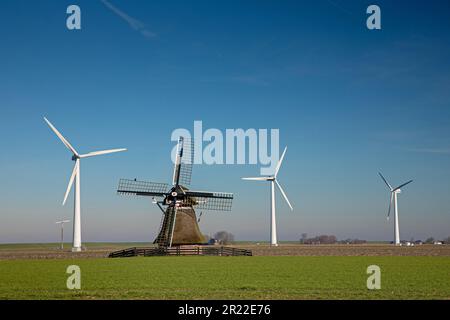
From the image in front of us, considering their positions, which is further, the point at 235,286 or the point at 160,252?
the point at 160,252

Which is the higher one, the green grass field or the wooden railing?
the green grass field

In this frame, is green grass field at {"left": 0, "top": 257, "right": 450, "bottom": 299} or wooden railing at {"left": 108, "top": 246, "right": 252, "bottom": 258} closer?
green grass field at {"left": 0, "top": 257, "right": 450, "bottom": 299}

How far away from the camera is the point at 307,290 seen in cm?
2530

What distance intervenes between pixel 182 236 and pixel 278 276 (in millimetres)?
35834

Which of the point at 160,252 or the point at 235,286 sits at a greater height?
the point at 235,286

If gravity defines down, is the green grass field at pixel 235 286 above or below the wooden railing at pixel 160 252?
above

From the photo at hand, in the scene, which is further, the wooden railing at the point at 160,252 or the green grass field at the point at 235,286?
the wooden railing at the point at 160,252

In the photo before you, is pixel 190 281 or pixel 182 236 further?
pixel 182 236
